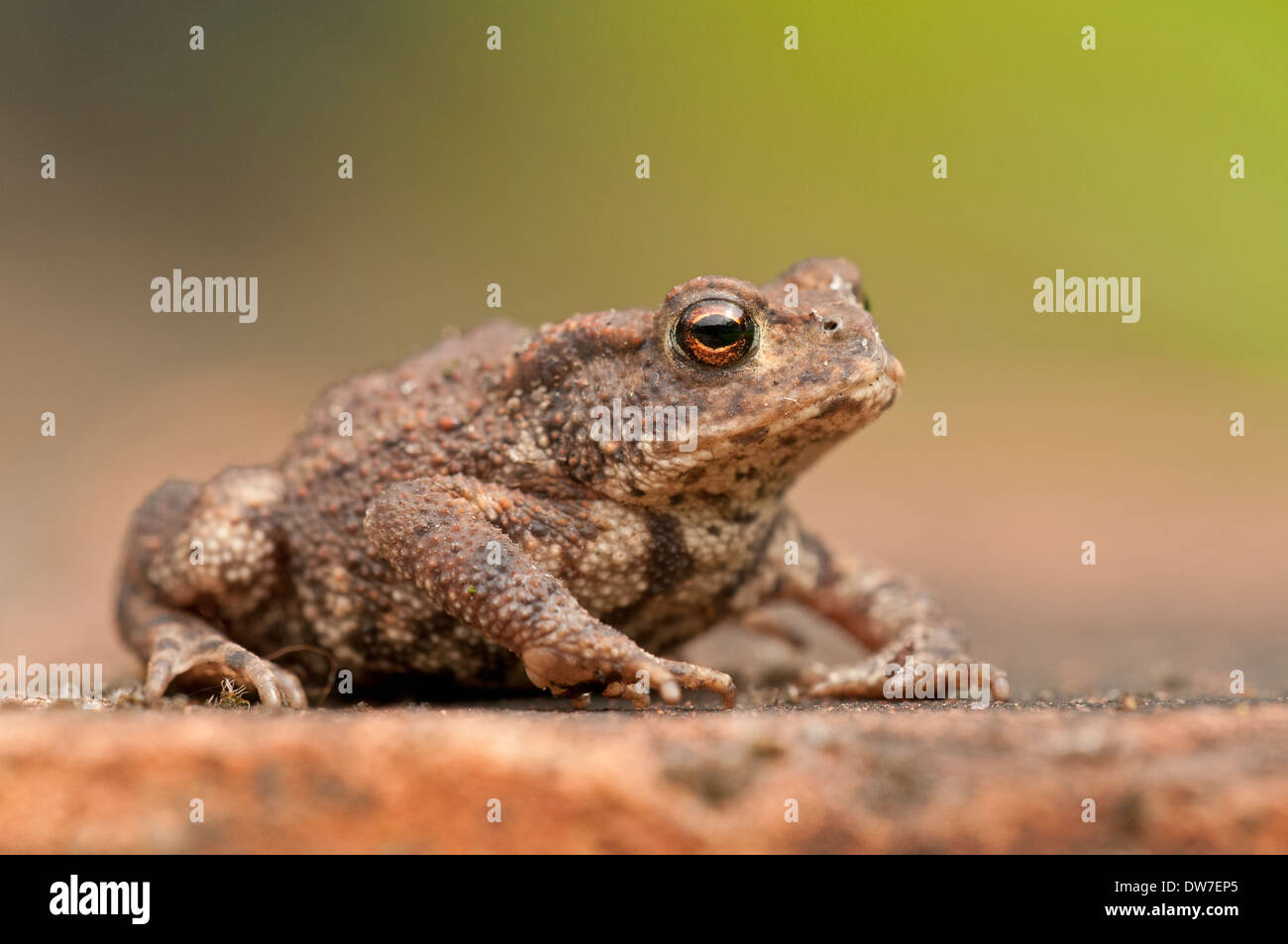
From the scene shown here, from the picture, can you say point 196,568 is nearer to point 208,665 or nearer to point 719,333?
point 208,665

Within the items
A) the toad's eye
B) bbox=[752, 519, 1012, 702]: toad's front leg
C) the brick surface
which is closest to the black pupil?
the toad's eye

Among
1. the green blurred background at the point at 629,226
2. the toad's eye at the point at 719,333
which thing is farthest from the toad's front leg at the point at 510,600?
the green blurred background at the point at 629,226

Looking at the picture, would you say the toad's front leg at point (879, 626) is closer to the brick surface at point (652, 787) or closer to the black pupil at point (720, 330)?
the black pupil at point (720, 330)

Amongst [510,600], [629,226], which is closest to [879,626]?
[510,600]
